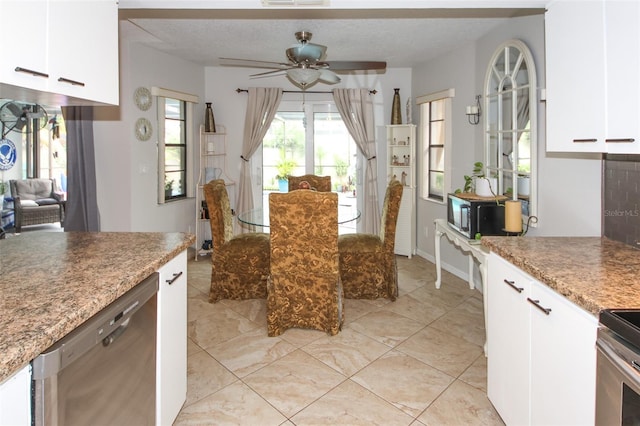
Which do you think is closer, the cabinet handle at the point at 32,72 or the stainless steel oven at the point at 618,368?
the stainless steel oven at the point at 618,368

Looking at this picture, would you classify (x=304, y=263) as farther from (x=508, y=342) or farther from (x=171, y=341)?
(x=508, y=342)

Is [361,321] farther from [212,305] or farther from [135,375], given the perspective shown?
[135,375]

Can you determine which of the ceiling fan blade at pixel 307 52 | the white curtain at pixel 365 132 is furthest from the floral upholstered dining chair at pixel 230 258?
the white curtain at pixel 365 132

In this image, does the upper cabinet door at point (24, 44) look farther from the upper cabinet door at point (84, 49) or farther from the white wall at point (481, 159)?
the white wall at point (481, 159)

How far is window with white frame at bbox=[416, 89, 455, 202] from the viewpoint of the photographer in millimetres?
4824

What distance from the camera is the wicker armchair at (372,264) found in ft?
12.3

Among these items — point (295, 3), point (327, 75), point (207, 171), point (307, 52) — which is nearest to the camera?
point (295, 3)

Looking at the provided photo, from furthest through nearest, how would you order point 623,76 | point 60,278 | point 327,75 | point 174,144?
1. point 174,144
2. point 327,75
3. point 623,76
4. point 60,278


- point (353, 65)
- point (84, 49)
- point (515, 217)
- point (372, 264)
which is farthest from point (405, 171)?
point (84, 49)

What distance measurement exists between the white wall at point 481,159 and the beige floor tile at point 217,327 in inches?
97.5

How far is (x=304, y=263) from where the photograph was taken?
10.1 feet

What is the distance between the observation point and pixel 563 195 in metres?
2.89

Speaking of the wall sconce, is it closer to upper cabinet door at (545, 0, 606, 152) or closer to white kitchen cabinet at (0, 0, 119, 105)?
upper cabinet door at (545, 0, 606, 152)

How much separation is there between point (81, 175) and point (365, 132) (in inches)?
139
